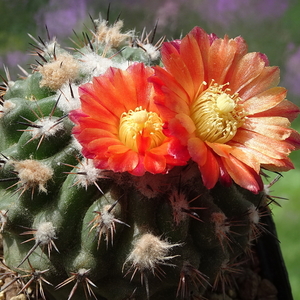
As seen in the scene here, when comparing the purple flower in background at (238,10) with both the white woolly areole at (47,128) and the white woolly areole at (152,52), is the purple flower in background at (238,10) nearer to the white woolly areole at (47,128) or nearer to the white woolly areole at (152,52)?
the white woolly areole at (152,52)

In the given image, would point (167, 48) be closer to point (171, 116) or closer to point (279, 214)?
point (171, 116)

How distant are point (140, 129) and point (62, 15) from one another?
112 cm

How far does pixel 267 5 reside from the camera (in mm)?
1631

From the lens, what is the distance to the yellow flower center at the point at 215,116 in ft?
2.30

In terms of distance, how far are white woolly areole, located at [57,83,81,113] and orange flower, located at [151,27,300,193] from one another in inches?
7.7

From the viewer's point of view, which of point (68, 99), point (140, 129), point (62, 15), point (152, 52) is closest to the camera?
point (140, 129)

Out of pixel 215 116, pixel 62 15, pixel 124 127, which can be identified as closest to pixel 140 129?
pixel 124 127

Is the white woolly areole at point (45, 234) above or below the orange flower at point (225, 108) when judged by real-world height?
below

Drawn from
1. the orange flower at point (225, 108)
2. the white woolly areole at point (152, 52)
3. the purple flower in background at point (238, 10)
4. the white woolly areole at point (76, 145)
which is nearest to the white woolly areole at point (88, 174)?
the white woolly areole at point (76, 145)

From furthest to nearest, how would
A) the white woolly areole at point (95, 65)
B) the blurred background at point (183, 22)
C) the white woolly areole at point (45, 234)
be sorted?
1. the blurred background at point (183, 22)
2. the white woolly areole at point (95, 65)
3. the white woolly areole at point (45, 234)

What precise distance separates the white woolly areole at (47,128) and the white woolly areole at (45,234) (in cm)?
18

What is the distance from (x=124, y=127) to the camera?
0.70m

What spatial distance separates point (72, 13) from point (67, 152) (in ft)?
3.38

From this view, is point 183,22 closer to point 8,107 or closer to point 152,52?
point 152,52
